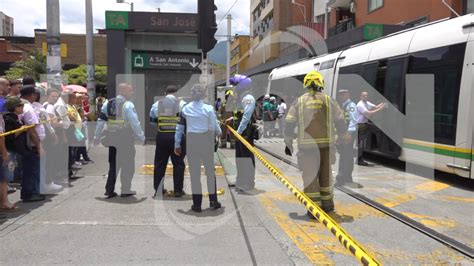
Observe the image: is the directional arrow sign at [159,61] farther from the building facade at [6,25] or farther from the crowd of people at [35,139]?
the building facade at [6,25]

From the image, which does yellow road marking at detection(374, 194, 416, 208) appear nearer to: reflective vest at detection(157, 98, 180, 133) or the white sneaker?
reflective vest at detection(157, 98, 180, 133)

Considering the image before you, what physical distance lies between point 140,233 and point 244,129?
10.2 ft

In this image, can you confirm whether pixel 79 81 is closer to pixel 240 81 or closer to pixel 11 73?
pixel 11 73

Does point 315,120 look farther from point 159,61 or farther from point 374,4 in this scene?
point 374,4

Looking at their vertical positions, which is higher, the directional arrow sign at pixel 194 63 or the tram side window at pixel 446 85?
the directional arrow sign at pixel 194 63

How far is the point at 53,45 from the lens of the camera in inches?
469

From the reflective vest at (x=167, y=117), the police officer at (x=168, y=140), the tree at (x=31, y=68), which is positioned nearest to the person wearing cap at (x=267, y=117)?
the police officer at (x=168, y=140)

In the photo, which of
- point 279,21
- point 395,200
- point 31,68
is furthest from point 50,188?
point 279,21

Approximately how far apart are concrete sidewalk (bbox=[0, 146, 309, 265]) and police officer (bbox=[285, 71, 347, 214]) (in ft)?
2.65

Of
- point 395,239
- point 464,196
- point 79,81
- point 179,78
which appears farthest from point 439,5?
point 79,81

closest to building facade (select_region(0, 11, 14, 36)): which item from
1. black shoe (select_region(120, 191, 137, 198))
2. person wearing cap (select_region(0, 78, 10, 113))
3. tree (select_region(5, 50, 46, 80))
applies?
tree (select_region(5, 50, 46, 80))

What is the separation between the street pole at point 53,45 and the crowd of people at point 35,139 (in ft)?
5.64

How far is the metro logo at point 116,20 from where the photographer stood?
604 inches

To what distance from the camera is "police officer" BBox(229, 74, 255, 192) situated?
27.0 ft
